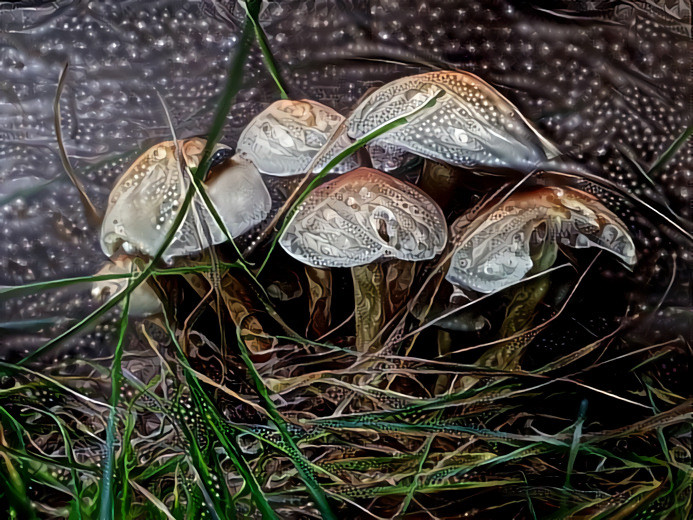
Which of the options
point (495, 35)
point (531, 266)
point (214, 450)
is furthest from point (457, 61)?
point (214, 450)

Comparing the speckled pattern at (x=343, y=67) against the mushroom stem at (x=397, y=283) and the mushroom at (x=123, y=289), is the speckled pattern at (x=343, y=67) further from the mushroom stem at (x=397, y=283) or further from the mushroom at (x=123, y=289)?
the mushroom stem at (x=397, y=283)

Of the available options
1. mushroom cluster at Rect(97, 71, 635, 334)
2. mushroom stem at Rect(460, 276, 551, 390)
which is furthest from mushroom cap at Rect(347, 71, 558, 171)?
mushroom stem at Rect(460, 276, 551, 390)

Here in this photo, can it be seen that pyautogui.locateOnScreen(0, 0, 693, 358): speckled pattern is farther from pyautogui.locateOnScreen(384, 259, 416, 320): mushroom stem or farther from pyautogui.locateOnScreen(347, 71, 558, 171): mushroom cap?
pyautogui.locateOnScreen(384, 259, 416, 320): mushroom stem

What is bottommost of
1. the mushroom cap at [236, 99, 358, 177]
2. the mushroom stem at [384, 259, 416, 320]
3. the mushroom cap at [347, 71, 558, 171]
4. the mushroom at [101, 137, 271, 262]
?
the mushroom stem at [384, 259, 416, 320]

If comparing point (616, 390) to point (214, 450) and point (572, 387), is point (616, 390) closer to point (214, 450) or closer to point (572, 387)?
point (572, 387)

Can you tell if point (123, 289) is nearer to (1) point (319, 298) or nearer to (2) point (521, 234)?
(1) point (319, 298)

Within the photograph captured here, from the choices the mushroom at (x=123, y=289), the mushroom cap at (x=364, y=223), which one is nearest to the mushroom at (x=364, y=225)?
the mushroom cap at (x=364, y=223)
